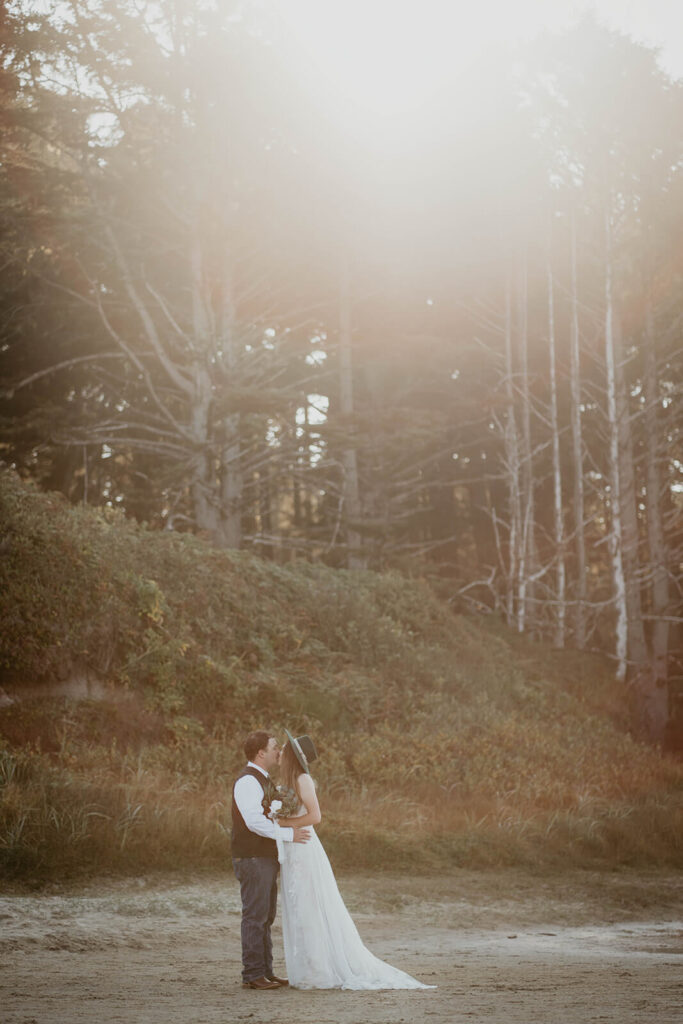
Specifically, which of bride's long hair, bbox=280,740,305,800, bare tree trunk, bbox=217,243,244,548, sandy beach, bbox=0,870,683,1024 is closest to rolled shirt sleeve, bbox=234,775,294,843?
bride's long hair, bbox=280,740,305,800

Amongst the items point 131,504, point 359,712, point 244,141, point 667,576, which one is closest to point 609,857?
point 359,712

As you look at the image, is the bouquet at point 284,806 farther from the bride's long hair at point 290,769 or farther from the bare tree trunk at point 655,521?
the bare tree trunk at point 655,521

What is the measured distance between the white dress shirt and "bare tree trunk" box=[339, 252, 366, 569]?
18.7 metres

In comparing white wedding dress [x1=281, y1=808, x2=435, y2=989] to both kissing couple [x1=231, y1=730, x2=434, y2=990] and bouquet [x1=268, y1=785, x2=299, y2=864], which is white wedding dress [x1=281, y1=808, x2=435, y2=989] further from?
bouquet [x1=268, y1=785, x2=299, y2=864]

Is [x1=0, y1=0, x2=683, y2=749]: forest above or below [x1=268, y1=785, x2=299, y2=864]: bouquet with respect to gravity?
above

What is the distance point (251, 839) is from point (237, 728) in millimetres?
8697

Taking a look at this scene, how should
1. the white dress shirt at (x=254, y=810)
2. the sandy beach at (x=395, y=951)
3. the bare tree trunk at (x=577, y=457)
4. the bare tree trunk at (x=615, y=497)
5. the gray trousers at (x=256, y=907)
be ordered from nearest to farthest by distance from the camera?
the sandy beach at (x=395, y=951)
the white dress shirt at (x=254, y=810)
the gray trousers at (x=256, y=907)
the bare tree trunk at (x=615, y=497)
the bare tree trunk at (x=577, y=457)

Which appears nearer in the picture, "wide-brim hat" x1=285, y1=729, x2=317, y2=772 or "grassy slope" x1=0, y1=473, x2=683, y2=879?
"wide-brim hat" x1=285, y1=729, x2=317, y2=772

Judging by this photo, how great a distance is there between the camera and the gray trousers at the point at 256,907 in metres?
8.37

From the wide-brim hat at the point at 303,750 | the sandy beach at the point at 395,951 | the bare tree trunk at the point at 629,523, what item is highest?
the bare tree trunk at the point at 629,523

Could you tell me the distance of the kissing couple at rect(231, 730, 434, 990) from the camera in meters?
8.30

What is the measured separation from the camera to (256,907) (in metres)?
8.34

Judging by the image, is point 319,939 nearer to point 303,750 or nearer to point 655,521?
point 303,750

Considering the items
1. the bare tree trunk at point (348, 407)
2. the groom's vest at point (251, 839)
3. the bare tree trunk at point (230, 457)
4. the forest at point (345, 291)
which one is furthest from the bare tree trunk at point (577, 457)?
the groom's vest at point (251, 839)
